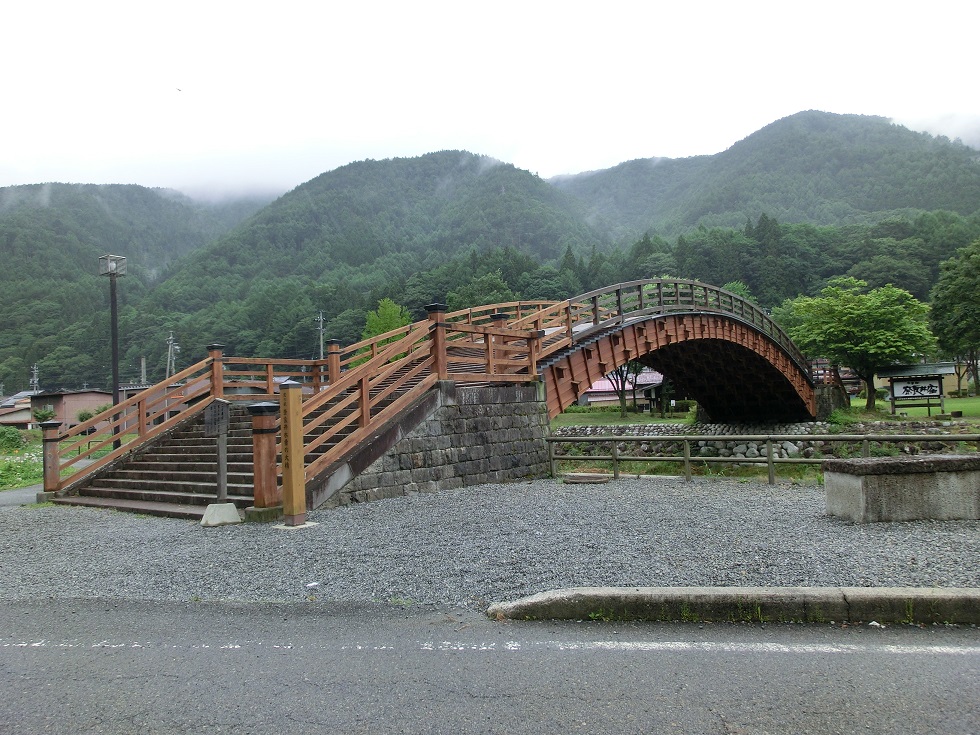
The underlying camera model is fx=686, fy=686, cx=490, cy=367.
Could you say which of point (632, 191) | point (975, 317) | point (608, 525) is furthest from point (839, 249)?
point (632, 191)

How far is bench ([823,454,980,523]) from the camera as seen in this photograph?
291 inches

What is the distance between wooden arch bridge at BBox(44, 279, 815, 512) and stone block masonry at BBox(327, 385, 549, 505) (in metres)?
0.40

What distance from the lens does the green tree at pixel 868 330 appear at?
38094mm

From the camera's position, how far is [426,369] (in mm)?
14891

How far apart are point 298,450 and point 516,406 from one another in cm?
629

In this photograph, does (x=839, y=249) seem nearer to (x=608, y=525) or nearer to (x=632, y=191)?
(x=608, y=525)

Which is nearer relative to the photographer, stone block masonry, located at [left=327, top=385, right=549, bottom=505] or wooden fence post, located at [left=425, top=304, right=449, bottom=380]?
stone block masonry, located at [left=327, top=385, right=549, bottom=505]

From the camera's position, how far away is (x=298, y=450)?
8.84 metres

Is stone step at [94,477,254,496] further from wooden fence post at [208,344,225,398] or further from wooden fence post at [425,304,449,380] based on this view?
wooden fence post at [425,304,449,380]

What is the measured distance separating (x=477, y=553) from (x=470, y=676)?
8.30ft

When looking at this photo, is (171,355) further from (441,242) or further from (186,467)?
(441,242)

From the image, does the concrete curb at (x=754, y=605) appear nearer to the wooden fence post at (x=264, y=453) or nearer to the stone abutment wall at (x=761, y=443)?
the wooden fence post at (x=264, y=453)

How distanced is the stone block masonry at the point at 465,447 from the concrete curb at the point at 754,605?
556cm

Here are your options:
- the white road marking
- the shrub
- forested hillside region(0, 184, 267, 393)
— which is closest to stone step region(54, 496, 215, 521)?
the white road marking
